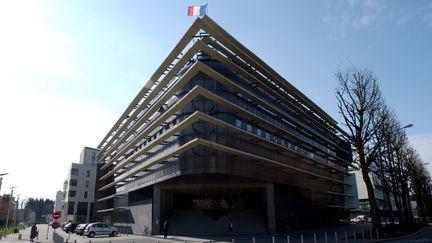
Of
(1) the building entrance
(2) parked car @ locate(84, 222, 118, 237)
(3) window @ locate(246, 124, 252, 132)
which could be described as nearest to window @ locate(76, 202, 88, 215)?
(2) parked car @ locate(84, 222, 118, 237)

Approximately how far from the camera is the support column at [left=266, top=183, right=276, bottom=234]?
124ft

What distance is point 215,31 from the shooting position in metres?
31.9

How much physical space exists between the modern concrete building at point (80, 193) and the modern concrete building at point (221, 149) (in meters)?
47.4

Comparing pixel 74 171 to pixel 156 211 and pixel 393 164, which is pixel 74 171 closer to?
pixel 156 211

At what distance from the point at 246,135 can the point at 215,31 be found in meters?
11.4

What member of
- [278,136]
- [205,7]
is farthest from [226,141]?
[205,7]

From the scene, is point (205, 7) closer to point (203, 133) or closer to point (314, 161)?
point (203, 133)

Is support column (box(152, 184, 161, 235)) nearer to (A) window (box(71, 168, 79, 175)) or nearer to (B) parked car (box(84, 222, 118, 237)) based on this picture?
(B) parked car (box(84, 222, 118, 237))

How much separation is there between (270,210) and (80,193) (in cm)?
7425

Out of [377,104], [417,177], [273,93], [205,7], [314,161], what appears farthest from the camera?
[417,177]

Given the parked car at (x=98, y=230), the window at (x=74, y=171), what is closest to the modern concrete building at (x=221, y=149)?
the parked car at (x=98, y=230)

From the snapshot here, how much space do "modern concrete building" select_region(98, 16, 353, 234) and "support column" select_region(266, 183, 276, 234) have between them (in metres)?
0.11

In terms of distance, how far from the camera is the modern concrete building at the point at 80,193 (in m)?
93.2

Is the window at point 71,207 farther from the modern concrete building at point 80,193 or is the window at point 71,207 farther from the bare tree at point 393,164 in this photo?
the bare tree at point 393,164
